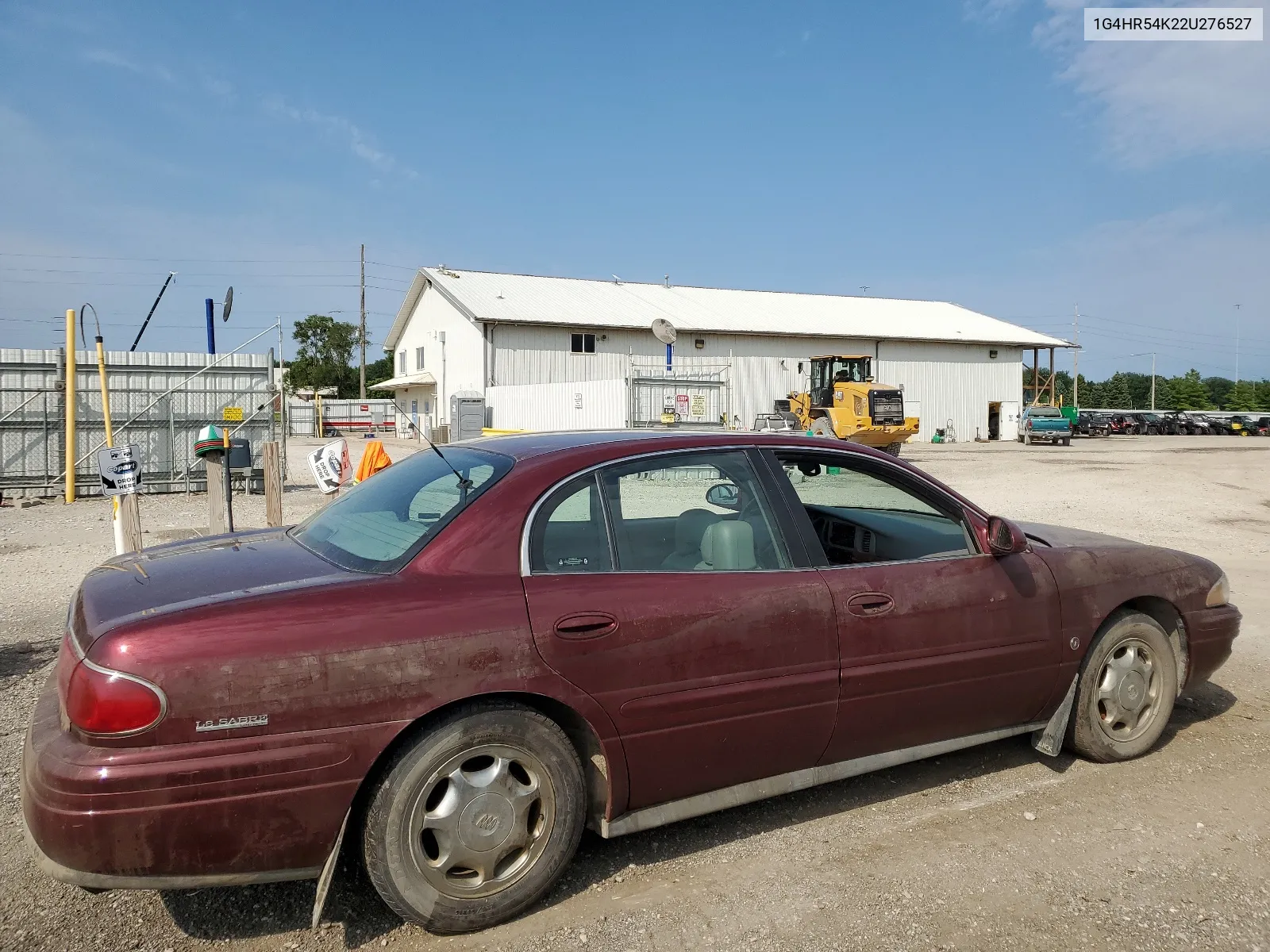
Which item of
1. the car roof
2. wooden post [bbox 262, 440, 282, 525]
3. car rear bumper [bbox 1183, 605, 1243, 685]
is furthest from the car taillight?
wooden post [bbox 262, 440, 282, 525]

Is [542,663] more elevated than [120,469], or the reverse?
[120,469]

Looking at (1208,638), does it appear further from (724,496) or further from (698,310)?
(698,310)

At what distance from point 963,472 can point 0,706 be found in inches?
831

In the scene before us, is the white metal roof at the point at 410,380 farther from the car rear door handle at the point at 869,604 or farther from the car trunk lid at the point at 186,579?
Answer: the car rear door handle at the point at 869,604

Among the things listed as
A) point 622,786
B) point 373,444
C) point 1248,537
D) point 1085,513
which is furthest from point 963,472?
point 622,786

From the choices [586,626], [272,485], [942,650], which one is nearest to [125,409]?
[272,485]

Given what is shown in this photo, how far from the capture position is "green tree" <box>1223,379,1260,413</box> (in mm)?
97181

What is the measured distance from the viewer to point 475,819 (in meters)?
2.72

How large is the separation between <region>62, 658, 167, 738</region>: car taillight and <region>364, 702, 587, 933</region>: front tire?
0.66 meters

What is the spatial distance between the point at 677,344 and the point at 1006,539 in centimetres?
3378

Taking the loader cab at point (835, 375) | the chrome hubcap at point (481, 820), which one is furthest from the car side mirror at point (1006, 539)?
the loader cab at point (835, 375)

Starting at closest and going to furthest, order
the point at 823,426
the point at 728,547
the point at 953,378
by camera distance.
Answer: the point at 728,547 < the point at 823,426 < the point at 953,378

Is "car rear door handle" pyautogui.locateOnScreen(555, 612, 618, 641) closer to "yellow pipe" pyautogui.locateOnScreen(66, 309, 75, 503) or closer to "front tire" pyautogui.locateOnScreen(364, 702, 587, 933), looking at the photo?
"front tire" pyautogui.locateOnScreen(364, 702, 587, 933)

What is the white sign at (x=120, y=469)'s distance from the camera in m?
6.21
